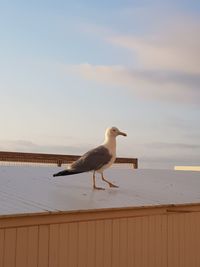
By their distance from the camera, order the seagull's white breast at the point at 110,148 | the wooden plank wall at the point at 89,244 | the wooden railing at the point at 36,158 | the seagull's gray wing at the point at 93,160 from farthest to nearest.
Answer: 1. the wooden railing at the point at 36,158
2. the seagull's white breast at the point at 110,148
3. the seagull's gray wing at the point at 93,160
4. the wooden plank wall at the point at 89,244

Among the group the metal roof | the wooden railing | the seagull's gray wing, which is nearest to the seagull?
the seagull's gray wing

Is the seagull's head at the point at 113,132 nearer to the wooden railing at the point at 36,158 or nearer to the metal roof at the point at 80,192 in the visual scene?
the metal roof at the point at 80,192

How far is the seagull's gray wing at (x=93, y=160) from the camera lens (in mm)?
6188

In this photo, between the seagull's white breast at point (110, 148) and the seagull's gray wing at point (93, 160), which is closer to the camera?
the seagull's gray wing at point (93, 160)

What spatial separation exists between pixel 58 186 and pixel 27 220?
1973 mm

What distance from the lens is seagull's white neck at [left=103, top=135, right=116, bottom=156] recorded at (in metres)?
6.37

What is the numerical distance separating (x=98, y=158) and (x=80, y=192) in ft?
1.66

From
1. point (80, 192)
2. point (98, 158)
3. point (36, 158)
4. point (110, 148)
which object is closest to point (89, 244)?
point (80, 192)

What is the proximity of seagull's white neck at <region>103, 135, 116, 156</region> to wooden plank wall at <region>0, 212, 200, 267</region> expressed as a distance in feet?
3.16

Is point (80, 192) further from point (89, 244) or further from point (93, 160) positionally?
point (89, 244)

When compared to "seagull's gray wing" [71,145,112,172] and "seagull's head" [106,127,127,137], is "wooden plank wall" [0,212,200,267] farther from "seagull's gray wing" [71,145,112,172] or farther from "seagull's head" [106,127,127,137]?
"seagull's head" [106,127,127,137]

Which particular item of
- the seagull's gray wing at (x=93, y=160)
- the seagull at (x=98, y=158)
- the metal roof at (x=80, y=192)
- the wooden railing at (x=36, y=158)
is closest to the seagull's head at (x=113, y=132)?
the seagull at (x=98, y=158)

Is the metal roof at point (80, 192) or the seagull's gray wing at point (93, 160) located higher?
the seagull's gray wing at point (93, 160)

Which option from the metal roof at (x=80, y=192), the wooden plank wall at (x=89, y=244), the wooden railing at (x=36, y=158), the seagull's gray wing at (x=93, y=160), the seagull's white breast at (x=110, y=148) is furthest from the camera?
the wooden railing at (x=36, y=158)
